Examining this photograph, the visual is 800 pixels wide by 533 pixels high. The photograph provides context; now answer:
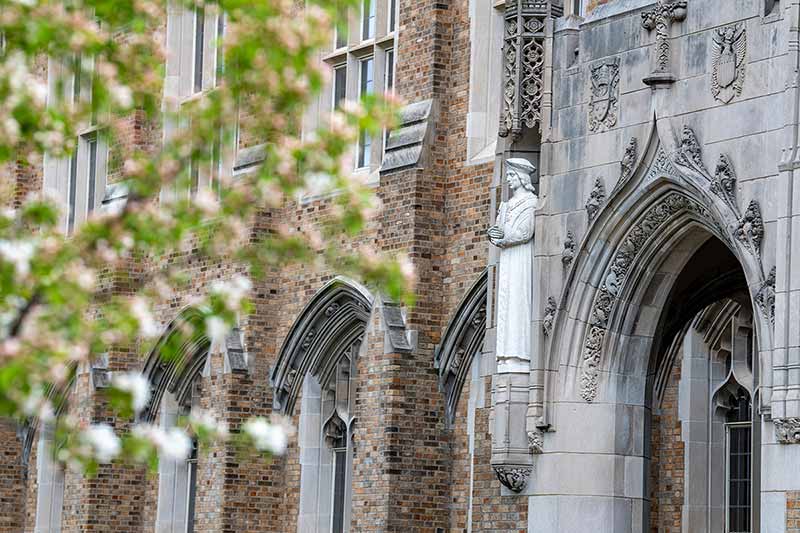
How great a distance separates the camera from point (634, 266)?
1423 cm

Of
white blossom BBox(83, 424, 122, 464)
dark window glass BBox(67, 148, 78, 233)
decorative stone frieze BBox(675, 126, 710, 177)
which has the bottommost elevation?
white blossom BBox(83, 424, 122, 464)

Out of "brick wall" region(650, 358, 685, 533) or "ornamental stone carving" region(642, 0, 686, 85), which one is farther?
"brick wall" region(650, 358, 685, 533)

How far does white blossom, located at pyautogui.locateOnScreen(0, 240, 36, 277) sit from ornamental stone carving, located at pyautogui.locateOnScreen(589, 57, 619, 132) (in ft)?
25.7

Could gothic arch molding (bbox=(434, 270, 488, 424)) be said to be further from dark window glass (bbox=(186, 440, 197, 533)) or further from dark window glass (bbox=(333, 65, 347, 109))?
dark window glass (bbox=(186, 440, 197, 533))

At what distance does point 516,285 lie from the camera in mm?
14766

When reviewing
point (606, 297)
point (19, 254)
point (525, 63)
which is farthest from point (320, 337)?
point (19, 254)

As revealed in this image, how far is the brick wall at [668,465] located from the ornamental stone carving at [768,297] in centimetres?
604

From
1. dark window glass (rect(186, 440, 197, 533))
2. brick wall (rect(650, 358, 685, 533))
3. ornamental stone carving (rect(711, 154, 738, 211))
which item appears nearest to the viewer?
ornamental stone carving (rect(711, 154, 738, 211))

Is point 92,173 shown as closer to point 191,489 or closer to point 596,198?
point 191,489

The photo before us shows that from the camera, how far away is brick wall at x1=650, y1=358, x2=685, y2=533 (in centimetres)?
1848

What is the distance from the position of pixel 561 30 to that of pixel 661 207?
1842 mm

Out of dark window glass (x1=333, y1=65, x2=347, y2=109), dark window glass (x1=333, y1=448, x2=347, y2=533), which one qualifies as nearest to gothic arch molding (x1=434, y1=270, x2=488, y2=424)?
dark window glass (x1=333, y1=448, x2=347, y2=533)

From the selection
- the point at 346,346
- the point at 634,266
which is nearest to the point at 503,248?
the point at 634,266

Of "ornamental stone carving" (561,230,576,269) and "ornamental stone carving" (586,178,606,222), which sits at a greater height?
"ornamental stone carving" (586,178,606,222)
